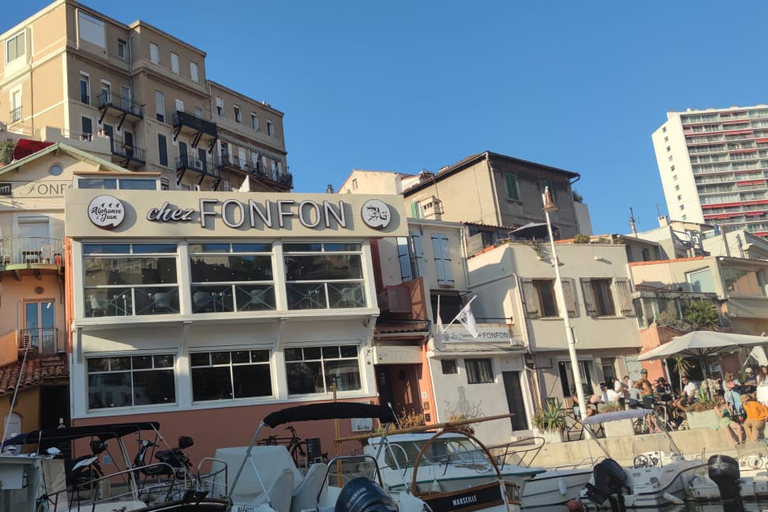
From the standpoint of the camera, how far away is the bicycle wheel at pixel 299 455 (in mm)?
20502

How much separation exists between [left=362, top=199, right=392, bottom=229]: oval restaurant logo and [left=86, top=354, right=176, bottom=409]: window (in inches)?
317

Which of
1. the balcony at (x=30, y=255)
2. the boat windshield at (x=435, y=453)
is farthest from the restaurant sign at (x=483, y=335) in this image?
the balcony at (x=30, y=255)

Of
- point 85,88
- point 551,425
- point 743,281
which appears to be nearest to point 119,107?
point 85,88

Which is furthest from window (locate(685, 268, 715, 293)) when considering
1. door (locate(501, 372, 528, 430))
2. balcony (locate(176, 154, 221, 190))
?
balcony (locate(176, 154, 221, 190))

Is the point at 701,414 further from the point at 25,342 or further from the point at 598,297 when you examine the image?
the point at 25,342

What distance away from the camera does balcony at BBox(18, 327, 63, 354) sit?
2725 centimetres

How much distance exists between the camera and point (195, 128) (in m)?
48.6

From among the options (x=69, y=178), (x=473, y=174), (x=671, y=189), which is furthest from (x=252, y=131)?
(x=671, y=189)

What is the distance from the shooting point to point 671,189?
521 feet

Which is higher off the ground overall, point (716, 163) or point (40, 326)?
point (716, 163)

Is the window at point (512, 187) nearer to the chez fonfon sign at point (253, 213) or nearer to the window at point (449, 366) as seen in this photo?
the window at point (449, 366)

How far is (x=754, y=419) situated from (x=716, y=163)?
145m

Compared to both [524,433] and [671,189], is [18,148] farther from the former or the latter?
[671,189]

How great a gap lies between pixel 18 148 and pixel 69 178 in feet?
19.5
